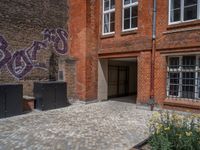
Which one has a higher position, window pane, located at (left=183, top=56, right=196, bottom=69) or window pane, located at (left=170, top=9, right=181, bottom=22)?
window pane, located at (left=170, top=9, right=181, bottom=22)

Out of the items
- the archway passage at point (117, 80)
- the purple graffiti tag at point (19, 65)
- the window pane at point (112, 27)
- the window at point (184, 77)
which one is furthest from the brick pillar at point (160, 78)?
the purple graffiti tag at point (19, 65)

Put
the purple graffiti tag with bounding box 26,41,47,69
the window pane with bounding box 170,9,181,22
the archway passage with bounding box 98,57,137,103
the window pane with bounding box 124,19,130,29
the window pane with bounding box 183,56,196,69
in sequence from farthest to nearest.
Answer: the archway passage with bounding box 98,57,137,103 → the window pane with bounding box 124,19,130,29 → the purple graffiti tag with bounding box 26,41,47,69 → the window pane with bounding box 170,9,181,22 → the window pane with bounding box 183,56,196,69

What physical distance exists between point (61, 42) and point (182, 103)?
7.20 m

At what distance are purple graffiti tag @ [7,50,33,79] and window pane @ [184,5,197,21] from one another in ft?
25.0

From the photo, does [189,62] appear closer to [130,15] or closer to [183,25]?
[183,25]

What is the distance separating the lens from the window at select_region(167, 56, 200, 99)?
918 cm

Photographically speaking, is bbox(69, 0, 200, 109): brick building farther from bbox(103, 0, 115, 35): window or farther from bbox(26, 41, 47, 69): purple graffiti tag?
bbox(26, 41, 47, 69): purple graffiti tag

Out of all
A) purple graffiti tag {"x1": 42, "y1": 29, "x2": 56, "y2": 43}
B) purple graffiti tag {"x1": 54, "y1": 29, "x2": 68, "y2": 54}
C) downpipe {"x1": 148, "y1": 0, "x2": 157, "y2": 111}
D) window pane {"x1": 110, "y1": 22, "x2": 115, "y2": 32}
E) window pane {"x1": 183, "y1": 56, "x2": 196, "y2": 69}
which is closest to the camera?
window pane {"x1": 183, "y1": 56, "x2": 196, "y2": 69}

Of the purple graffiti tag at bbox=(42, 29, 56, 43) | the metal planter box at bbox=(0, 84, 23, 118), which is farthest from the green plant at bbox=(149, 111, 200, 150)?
the purple graffiti tag at bbox=(42, 29, 56, 43)

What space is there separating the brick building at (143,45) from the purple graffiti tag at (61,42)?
0.41 m

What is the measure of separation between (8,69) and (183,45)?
7808 mm

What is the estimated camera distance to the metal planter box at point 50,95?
32.4 ft

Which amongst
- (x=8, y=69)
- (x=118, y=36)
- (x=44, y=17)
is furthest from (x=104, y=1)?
(x=8, y=69)

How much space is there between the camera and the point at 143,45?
411 inches
